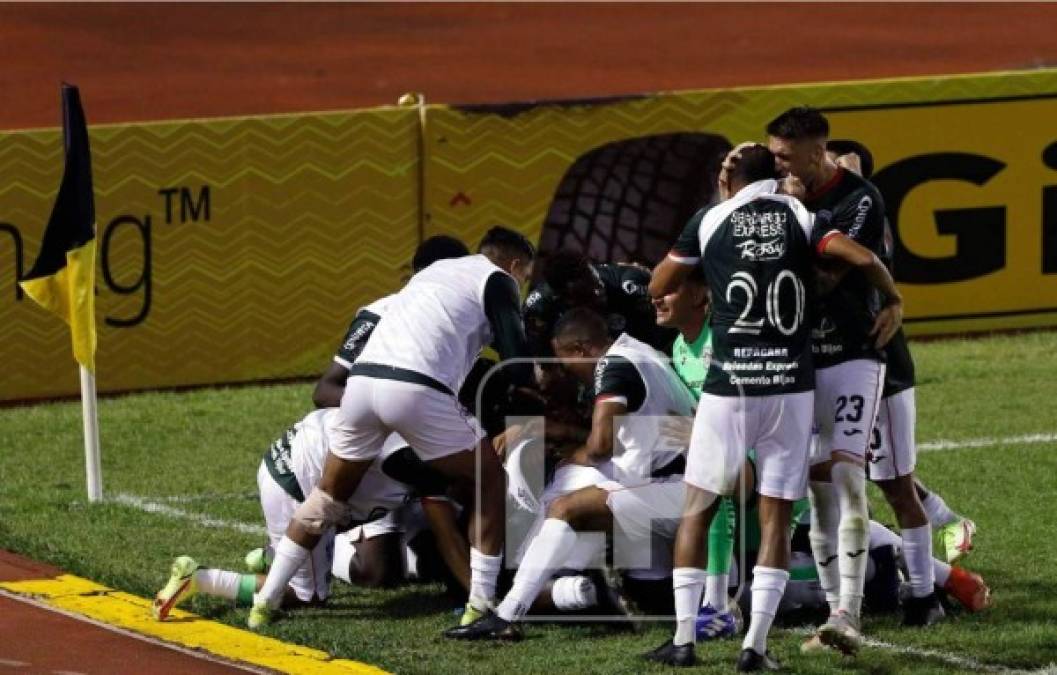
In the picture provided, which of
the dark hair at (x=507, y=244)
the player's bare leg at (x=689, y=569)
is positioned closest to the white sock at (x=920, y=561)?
the player's bare leg at (x=689, y=569)

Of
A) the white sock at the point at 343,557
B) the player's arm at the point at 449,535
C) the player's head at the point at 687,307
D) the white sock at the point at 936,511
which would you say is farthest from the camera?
the white sock at the point at 936,511

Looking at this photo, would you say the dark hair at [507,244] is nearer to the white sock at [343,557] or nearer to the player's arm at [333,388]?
the player's arm at [333,388]

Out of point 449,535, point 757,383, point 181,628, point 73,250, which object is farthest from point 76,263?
point 757,383

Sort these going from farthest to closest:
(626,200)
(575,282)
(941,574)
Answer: (626,200), (575,282), (941,574)

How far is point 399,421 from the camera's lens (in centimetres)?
950

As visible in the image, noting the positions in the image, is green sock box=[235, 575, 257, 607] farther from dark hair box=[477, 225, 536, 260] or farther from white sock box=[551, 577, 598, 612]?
dark hair box=[477, 225, 536, 260]

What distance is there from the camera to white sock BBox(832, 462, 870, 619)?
9.12 metres

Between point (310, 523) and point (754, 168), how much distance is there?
7.77ft

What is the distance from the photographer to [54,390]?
15219 mm

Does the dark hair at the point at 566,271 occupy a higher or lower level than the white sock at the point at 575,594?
higher

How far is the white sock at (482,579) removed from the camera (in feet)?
31.6

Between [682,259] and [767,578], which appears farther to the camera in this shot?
[682,259]

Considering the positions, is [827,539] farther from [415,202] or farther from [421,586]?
[415,202]

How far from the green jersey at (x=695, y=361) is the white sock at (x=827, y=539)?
74 centimetres
